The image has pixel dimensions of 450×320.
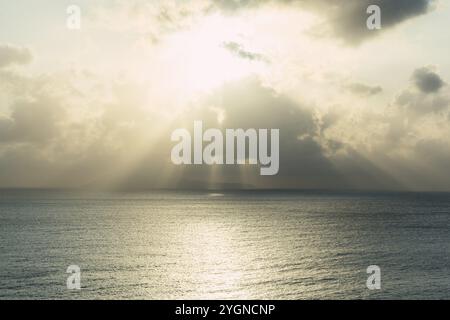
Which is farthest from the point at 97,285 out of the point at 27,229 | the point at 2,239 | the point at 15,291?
the point at 27,229

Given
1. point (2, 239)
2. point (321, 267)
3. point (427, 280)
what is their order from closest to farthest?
1. point (427, 280)
2. point (321, 267)
3. point (2, 239)

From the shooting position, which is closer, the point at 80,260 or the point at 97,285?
the point at 97,285

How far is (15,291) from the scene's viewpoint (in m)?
55.7

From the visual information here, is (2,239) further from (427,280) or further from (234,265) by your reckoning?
(427,280)

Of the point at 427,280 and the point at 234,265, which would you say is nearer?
the point at 427,280

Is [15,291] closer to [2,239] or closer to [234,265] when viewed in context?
[234,265]
